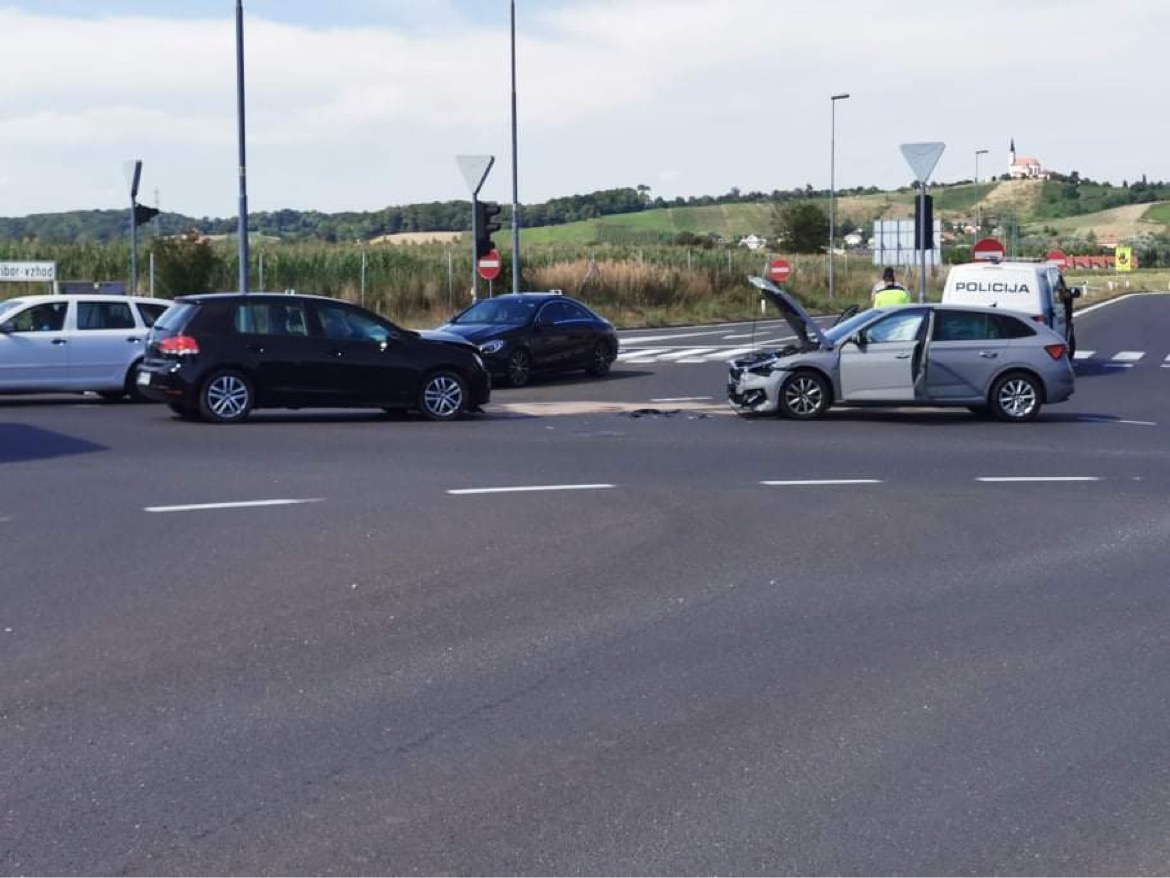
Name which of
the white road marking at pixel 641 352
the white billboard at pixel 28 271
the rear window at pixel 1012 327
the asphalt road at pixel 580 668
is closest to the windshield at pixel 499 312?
the white road marking at pixel 641 352

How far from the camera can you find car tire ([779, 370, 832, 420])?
70.3 feet

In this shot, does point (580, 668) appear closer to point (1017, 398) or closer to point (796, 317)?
point (796, 317)

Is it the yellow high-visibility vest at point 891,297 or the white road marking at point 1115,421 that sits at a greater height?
the yellow high-visibility vest at point 891,297

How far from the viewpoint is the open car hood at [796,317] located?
21.2 meters

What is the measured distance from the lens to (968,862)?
5.46 m

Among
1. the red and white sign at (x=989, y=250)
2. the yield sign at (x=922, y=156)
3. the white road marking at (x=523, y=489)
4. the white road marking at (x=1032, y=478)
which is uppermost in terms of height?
the yield sign at (x=922, y=156)

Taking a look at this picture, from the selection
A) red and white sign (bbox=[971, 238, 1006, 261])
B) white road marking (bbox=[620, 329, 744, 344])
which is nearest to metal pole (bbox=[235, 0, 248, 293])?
white road marking (bbox=[620, 329, 744, 344])

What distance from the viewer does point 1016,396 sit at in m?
21.6

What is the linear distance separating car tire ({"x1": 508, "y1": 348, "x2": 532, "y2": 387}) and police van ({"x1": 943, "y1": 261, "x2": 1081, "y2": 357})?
290 inches

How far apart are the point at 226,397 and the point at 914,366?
8.44 m

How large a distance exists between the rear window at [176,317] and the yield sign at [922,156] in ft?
51.7

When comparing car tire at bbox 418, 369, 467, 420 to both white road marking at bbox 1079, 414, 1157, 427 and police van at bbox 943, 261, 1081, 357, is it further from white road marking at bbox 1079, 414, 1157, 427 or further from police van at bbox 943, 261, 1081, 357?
police van at bbox 943, 261, 1081, 357

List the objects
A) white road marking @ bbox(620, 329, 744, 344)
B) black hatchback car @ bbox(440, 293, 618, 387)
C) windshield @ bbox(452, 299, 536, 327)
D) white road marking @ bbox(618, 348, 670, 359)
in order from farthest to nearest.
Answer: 1. white road marking @ bbox(620, 329, 744, 344)
2. white road marking @ bbox(618, 348, 670, 359)
3. windshield @ bbox(452, 299, 536, 327)
4. black hatchback car @ bbox(440, 293, 618, 387)

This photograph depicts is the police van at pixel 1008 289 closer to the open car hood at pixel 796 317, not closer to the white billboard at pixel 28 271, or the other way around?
the open car hood at pixel 796 317
